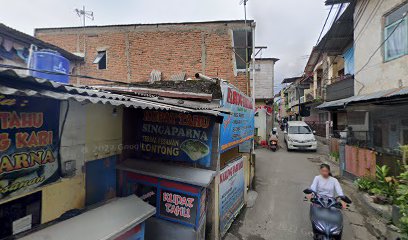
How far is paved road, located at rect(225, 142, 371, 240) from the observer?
5.03 meters

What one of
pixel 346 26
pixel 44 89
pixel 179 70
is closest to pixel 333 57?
pixel 346 26

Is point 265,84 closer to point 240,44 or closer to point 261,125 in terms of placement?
point 261,125

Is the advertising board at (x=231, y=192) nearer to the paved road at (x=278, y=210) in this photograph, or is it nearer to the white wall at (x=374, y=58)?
the paved road at (x=278, y=210)

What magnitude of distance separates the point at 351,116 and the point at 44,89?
12712 millimetres

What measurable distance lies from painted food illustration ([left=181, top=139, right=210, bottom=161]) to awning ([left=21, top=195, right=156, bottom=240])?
48.9 inches

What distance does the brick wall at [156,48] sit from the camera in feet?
39.2

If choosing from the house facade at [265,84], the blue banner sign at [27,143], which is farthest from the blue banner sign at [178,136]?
the house facade at [265,84]

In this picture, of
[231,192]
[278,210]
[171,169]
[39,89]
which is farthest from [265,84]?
[39,89]

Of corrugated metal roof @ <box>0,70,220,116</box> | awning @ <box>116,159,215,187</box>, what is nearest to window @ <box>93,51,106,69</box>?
awning @ <box>116,159,215,187</box>

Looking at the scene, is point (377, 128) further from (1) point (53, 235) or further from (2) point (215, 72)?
(1) point (53, 235)

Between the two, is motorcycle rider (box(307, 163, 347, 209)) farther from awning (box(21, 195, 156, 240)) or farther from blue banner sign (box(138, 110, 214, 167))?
awning (box(21, 195, 156, 240))

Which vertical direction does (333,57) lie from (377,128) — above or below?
above

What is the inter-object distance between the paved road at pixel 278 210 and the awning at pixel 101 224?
257 centimetres

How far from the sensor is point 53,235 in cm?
237
